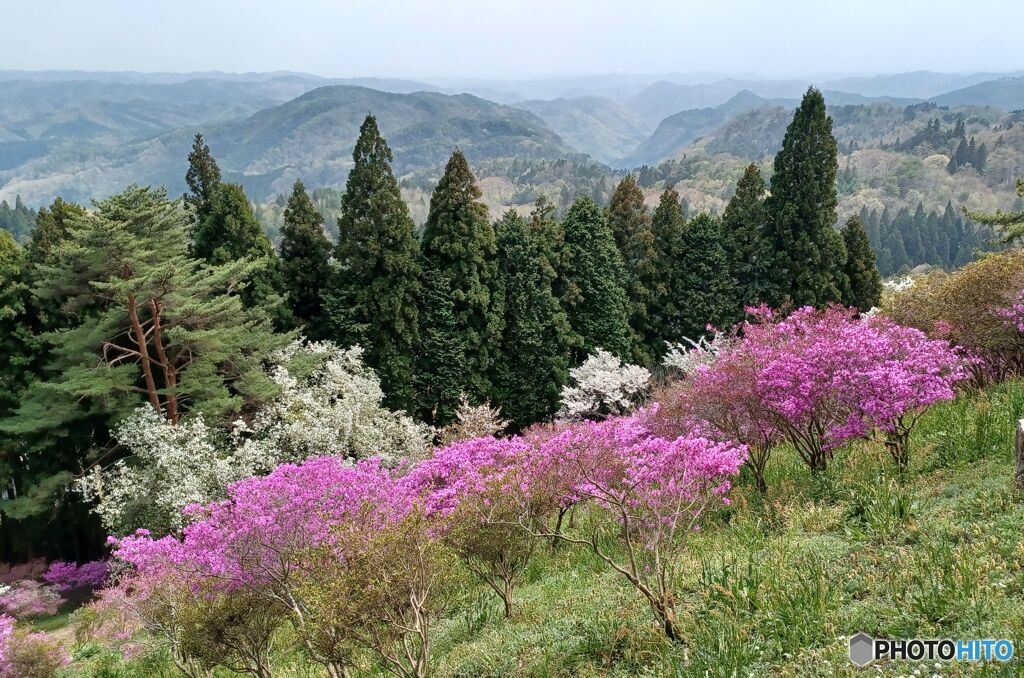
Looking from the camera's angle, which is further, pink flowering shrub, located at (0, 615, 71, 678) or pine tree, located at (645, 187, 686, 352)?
pine tree, located at (645, 187, 686, 352)

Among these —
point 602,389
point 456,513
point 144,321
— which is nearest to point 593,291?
point 602,389

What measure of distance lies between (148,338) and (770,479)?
53.7ft

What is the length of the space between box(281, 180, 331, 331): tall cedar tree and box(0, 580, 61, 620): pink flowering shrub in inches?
423

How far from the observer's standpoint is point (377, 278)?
24.1m

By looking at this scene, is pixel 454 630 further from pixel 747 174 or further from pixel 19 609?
pixel 747 174

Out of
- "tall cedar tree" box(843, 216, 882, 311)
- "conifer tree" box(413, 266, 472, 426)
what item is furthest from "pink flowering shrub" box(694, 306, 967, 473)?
"tall cedar tree" box(843, 216, 882, 311)

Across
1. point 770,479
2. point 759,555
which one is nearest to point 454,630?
point 759,555

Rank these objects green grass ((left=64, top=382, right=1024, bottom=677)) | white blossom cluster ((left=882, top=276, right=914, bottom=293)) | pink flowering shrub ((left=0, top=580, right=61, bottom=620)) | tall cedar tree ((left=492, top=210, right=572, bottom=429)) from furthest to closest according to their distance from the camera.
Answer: tall cedar tree ((left=492, top=210, right=572, bottom=429))
white blossom cluster ((left=882, top=276, right=914, bottom=293))
pink flowering shrub ((left=0, top=580, right=61, bottom=620))
green grass ((left=64, top=382, right=1024, bottom=677))

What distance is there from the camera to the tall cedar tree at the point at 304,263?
78.9 ft

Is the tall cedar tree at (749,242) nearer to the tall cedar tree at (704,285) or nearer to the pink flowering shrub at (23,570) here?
the tall cedar tree at (704,285)

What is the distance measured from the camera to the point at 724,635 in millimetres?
5875

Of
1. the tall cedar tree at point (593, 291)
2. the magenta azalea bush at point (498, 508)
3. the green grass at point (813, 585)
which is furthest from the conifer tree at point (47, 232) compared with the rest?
the tall cedar tree at point (593, 291)

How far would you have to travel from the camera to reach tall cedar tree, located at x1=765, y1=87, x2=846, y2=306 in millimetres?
29047

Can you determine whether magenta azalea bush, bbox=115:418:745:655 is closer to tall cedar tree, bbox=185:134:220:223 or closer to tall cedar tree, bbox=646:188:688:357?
tall cedar tree, bbox=185:134:220:223
